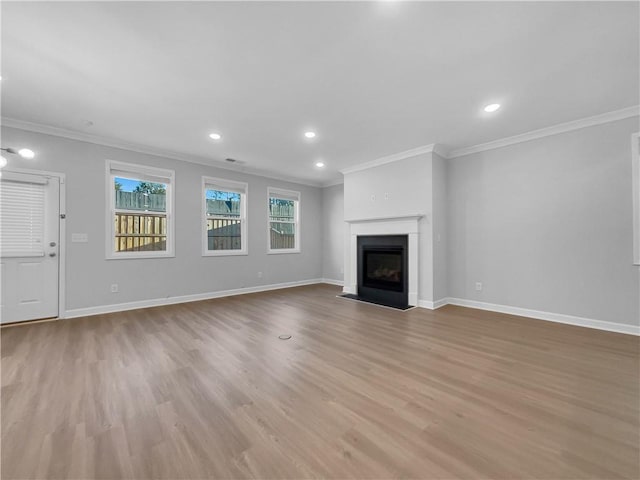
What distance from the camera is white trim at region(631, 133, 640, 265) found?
3.12m

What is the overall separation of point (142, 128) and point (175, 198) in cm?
141

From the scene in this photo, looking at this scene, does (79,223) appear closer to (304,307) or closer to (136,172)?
(136,172)

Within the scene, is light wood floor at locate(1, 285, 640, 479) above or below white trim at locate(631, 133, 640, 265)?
below

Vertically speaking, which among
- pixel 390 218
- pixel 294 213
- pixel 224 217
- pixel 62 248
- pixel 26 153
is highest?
pixel 26 153

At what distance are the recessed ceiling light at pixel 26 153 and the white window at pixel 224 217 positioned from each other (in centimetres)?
234

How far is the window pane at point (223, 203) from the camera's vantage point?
17.8 ft

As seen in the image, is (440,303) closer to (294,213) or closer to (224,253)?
(294,213)

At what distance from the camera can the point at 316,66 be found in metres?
2.39

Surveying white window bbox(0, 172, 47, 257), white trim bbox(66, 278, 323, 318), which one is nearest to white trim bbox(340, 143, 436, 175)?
white trim bbox(66, 278, 323, 318)

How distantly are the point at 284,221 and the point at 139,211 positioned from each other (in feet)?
10.3

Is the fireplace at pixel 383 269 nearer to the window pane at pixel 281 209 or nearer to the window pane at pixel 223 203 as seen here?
the window pane at pixel 281 209

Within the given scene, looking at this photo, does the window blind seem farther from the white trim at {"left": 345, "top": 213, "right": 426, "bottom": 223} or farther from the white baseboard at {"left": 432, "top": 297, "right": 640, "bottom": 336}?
the white baseboard at {"left": 432, "top": 297, "right": 640, "bottom": 336}

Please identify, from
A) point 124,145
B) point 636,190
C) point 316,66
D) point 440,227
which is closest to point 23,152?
point 124,145

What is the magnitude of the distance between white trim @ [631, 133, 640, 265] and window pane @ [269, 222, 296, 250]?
5.88m
